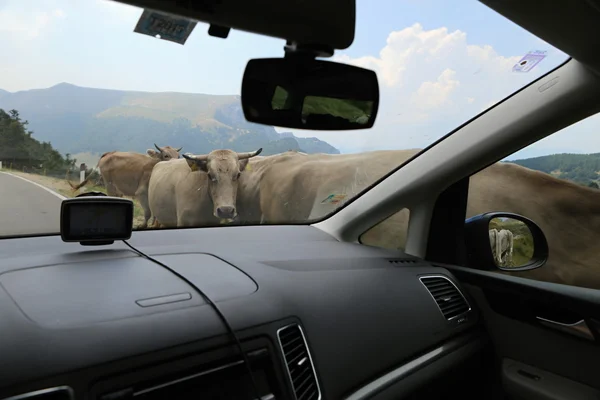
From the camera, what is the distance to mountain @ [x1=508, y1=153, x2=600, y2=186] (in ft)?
10.0

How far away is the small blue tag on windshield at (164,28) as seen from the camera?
1599 mm

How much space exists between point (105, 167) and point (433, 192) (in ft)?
7.84

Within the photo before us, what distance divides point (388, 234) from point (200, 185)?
5.78 ft

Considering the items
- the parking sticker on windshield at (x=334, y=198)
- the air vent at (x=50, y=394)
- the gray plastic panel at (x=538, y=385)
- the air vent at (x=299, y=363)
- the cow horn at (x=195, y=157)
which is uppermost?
the cow horn at (x=195, y=157)

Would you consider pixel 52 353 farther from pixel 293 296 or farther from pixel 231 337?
pixel 293 296

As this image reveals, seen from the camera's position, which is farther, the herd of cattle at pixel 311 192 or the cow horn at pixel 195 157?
the cow horn at pixel 195 157

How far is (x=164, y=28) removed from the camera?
67.1 inches

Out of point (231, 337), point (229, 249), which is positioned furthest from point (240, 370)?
point (229, 249)

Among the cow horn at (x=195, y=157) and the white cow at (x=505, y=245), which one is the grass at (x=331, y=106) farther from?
the cow horn at (x=195, y=157)

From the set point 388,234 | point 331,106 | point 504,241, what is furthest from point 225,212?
point 331,106

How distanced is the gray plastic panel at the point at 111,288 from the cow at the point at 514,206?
4.81ft

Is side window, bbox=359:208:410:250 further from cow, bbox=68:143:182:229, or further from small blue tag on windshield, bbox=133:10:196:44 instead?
small blue tag on windshield, bbox=133:10:196:44

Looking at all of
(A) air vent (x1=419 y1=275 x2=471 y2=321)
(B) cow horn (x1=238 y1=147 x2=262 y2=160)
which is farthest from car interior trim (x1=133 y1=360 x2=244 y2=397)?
(B) cow horn (x1=238 y1=147 x2=262 y2=160)

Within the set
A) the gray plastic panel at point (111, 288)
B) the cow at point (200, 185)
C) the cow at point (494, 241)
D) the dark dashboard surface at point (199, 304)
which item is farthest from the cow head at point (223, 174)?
the cow at point (494, 241)
